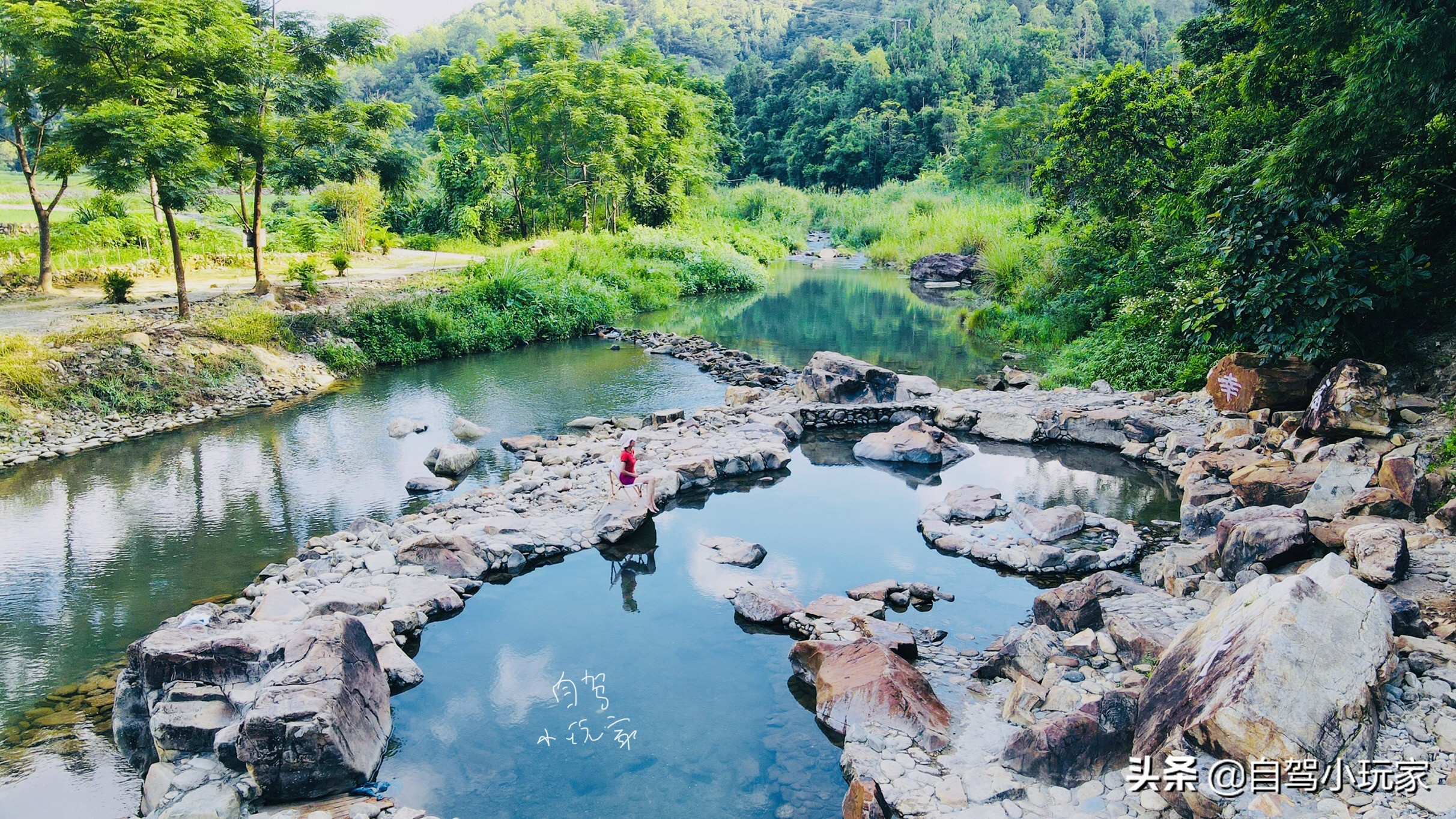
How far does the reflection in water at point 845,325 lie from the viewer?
18891 millimetres

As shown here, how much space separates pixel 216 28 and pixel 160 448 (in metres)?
8.68

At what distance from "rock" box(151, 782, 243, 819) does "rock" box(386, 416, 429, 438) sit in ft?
29.1

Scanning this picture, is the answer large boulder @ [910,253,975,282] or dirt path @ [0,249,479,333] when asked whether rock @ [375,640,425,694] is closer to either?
dirt path @ [0,249,479,333]

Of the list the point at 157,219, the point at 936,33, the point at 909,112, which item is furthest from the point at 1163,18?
the point at 157,219

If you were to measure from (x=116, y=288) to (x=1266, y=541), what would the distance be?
2021 centimetres

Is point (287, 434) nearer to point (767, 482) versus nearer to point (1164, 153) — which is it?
point (767, 482)

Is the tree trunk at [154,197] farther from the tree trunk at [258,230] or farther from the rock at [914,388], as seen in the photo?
the rock at [914,388]

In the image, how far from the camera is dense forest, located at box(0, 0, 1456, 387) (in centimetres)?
953

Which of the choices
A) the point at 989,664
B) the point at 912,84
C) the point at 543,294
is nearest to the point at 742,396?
the point at 989,664

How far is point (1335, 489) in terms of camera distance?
787cm

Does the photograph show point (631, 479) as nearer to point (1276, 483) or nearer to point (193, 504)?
point (193, 504)

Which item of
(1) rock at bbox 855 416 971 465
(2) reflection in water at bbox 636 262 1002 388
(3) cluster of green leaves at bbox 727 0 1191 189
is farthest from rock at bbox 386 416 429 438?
(3) cluster of green leaves at bbox 727 0 1191 189

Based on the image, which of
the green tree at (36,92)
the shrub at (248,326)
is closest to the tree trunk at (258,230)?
the shrub at (248,326)

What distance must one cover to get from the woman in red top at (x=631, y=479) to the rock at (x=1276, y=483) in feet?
21.0
